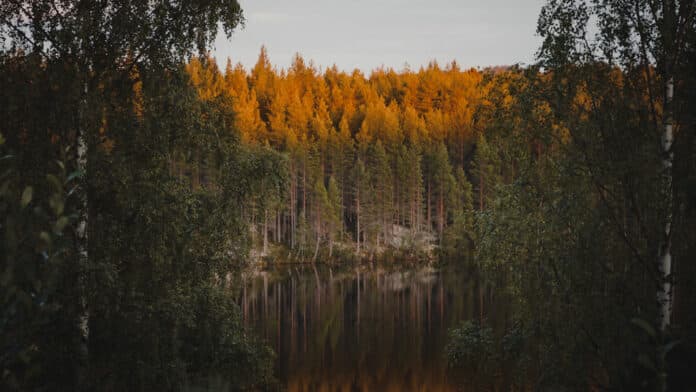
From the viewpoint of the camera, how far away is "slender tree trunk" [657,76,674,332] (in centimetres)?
916

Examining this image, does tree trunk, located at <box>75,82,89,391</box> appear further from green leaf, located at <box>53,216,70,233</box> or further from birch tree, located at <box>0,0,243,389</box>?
green leaf, located at <box>53,216,70,233</box>

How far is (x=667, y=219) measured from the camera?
9328 millimetres

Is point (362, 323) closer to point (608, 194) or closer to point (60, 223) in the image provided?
point (608, 194)

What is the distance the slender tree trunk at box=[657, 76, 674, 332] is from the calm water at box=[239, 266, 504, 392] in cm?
1043

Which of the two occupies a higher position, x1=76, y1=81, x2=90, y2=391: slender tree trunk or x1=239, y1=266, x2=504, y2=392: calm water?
x1=76, y1=81, x2=90, y2=391: slender tree trunk

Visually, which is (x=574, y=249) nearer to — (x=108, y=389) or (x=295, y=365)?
(x=108, y=389)

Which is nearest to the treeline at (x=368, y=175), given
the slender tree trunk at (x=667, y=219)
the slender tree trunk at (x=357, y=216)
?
the slender tree trunk at (x=357, y=216)

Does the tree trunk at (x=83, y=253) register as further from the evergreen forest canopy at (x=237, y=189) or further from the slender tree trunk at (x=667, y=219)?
the slender tree trunk at (x=667, y=219)

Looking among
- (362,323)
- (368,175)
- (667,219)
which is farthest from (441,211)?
(667,219)

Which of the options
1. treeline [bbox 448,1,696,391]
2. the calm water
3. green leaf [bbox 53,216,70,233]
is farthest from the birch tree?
the calm water

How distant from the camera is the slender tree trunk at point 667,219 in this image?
30.1 ft

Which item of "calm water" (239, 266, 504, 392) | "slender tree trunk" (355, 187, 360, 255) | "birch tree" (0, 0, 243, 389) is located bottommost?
"calm water" (239, 266, 504, 392)

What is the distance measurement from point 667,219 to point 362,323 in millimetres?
21785

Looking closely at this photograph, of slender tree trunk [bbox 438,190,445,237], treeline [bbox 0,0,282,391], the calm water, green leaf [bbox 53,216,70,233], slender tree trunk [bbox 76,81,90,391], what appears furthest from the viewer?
slender tree trunk [bbox 438,190,445,237]
